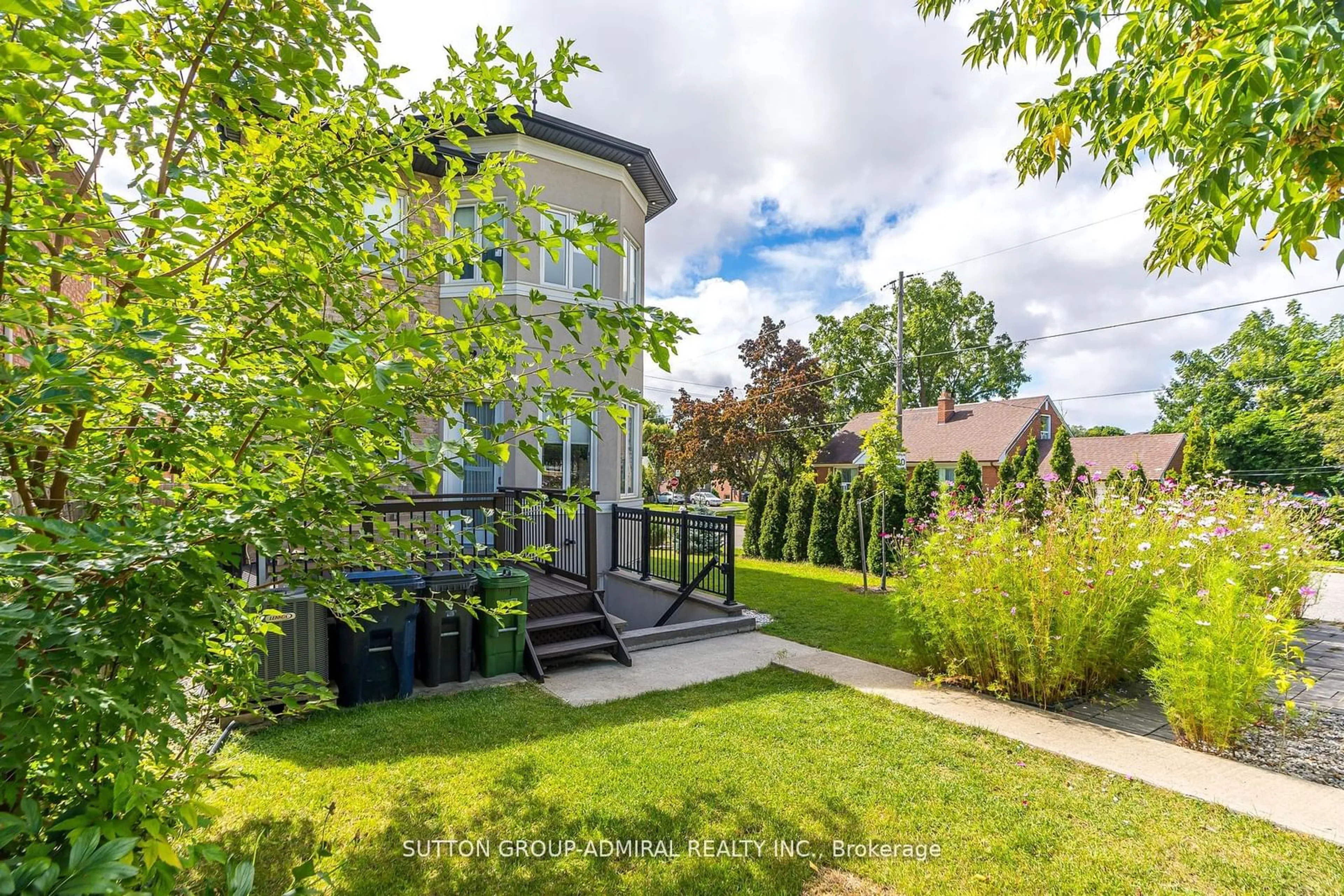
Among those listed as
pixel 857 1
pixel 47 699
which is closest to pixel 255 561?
pixel 47 699

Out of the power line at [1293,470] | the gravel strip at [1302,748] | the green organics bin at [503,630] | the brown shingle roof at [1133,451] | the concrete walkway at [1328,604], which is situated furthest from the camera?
the brown shingle roof at [1133,451]

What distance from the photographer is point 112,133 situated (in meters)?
1.65

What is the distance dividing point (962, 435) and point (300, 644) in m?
30.1

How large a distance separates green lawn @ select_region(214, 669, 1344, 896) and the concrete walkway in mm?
6693

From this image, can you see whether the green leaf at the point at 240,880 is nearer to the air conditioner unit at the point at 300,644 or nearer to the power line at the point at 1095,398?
the air conditioner unit at the point at 300,644

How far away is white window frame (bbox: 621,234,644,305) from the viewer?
11133 mm

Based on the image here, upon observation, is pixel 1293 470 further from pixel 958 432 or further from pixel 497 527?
pixel 497 527

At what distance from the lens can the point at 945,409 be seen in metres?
30.4

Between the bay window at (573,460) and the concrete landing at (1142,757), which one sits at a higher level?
the bay window at (573,460)

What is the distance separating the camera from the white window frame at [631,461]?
10811 millimetres

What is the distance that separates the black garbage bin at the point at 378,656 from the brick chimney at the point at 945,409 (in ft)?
98.5

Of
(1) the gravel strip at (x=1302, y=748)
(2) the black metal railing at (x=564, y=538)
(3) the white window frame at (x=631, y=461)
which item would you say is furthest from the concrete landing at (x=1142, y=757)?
(3) the white window frame at (x=631, y=461)

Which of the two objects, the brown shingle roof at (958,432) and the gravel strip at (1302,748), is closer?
the gravel strip at (1302,748)

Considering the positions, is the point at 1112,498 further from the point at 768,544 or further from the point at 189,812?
the point at 768,544
